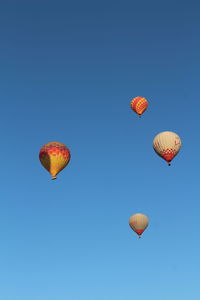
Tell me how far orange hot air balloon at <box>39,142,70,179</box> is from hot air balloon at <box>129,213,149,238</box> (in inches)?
821

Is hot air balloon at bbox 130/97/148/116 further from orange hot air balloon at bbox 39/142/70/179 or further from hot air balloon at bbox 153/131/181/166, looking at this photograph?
orange hot air balloon at bbox 39/142/70/179

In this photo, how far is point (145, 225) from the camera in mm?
Answer: 80000

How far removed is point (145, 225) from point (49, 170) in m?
24.0

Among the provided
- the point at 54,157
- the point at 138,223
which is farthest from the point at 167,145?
the point at 138,223

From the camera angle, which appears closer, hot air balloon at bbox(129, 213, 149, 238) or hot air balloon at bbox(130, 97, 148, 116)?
hot air balloon at bbox(130, 97, 148, 116)

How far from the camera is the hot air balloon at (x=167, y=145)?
6776 cm

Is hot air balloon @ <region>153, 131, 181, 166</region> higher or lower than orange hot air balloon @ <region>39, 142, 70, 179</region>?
higher

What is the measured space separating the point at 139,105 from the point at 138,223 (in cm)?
1912

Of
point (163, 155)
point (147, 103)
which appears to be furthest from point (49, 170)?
point (147, 103)

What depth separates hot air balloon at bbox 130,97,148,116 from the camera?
77688mm

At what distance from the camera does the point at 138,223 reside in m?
79.2

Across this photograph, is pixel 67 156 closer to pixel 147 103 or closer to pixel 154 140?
pixel 154 140

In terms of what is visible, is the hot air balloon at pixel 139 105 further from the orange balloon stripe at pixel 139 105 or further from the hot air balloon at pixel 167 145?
the hot air balloon at pixel 167 145

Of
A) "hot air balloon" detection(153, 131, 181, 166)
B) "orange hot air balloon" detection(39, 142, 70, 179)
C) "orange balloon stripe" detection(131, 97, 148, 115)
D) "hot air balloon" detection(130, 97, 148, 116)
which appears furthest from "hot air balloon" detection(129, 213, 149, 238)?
"orange hot air balloon" detection(39, 142, 70, 179)
